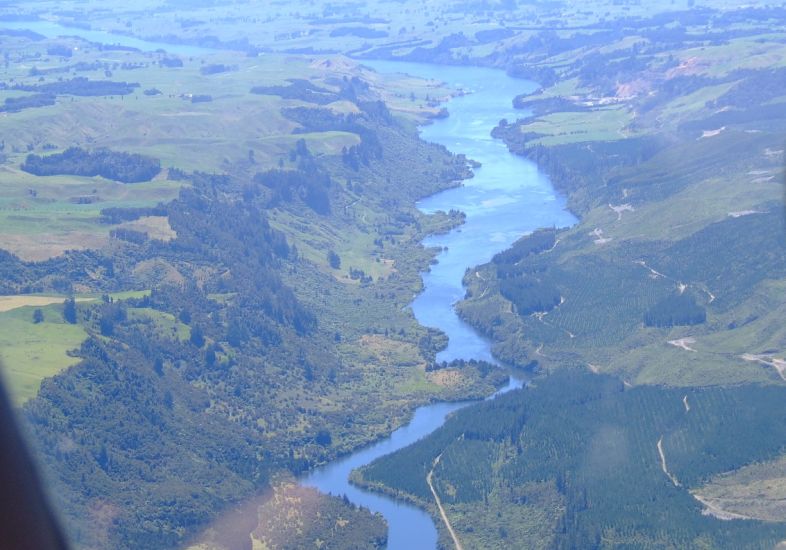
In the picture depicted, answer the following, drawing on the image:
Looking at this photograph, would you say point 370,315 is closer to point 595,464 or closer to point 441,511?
point 441,511

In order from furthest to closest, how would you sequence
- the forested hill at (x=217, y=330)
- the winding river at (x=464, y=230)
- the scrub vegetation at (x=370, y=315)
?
the winding river at (x=464, y=230), the forested hill at (x=217, y=330), the scrub vegetation at (x=370, y=315)

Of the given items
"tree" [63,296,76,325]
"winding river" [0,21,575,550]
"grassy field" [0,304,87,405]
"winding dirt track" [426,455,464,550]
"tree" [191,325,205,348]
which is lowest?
"winding river" [0,21,575,550]

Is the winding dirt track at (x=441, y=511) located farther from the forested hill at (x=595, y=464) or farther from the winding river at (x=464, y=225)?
the winding river at (x=464, y=225)

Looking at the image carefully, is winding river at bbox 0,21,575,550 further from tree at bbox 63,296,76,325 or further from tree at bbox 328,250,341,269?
tree at bbox 63,296,76,325

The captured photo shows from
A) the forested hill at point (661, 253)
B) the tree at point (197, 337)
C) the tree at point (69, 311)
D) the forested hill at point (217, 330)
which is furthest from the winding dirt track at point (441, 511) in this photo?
the tree at point (69, 311)

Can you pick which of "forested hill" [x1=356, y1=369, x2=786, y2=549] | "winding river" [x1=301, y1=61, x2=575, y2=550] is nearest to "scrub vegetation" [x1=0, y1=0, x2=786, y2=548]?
"forested hill" [x1=356, y1=369, x2=786, y2=549]

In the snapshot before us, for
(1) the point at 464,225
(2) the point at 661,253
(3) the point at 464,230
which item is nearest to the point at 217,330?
(2) the point at 661,253
